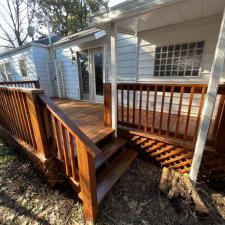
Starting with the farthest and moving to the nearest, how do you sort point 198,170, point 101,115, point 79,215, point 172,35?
point 101,115, point 172,35, point 198,170, point 79,215

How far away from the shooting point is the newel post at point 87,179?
4.37 feet

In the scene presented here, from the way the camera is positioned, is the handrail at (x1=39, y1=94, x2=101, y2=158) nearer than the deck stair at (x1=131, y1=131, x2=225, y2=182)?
Yes

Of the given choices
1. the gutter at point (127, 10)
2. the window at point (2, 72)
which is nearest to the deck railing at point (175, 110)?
the gutter at point (127, 10)

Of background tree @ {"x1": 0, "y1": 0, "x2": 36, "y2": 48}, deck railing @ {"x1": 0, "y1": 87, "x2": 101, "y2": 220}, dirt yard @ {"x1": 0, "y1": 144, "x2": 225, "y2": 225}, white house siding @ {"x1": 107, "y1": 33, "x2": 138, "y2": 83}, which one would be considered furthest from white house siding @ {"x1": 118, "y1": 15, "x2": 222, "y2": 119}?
background tree @ {"x1": 0, "y1": 0, "x2": 36, "y2": 48}

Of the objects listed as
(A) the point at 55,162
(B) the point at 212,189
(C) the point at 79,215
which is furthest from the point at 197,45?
(C) the point at 79,215

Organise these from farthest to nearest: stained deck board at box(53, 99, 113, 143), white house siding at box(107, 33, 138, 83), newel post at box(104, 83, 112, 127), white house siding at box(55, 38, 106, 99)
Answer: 1. white house siding at box(55, 38, 106, 99)
2. white house siding at box(107, 33, 138, 83)
3. newel post at box(104, 83, 112, 127)
4. stained deck board at box(53, 99, 113, 143)

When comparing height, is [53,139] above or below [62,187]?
above

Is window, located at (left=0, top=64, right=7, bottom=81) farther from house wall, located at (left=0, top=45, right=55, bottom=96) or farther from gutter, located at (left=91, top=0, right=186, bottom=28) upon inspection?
gutter, located at (left=91, top=0, right=186, bottom=28)

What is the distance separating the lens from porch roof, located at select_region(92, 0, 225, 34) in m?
1.84

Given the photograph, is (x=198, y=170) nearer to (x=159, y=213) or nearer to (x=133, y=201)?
(x=159, y=213)

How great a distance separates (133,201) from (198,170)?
111 cm

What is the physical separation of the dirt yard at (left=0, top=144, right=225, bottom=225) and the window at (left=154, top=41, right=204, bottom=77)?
2.53m

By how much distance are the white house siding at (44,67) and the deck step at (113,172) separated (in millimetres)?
5727

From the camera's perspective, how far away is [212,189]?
85.4 inches
